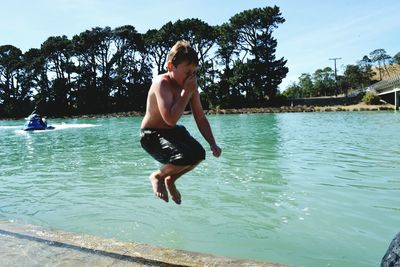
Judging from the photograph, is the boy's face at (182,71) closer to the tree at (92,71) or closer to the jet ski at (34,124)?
the jet ski at (34,124)

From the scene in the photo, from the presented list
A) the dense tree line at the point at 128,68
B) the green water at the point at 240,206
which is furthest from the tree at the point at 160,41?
the green water at the point at 240,206

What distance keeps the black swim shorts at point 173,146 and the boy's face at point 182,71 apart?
1.43ft

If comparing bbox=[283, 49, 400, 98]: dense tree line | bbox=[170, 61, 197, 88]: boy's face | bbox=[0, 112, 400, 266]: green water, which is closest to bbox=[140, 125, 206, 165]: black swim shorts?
bbox=[170, 61, 197, 88]: boy's face

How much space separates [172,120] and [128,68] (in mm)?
73633

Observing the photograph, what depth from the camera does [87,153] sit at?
1612cm

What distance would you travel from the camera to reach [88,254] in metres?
3.21

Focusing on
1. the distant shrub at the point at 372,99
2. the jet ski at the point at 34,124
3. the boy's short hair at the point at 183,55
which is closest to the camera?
the boy's short hair at the point at 183,55

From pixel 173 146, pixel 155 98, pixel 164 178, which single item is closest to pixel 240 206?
pixel 164 178

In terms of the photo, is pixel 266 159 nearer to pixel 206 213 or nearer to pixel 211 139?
pixel 206 213

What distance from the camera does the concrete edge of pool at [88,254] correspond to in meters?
3.04

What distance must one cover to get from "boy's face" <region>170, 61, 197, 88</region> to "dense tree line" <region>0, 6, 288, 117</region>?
2538 inches

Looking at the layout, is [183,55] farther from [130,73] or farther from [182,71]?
[130,73]

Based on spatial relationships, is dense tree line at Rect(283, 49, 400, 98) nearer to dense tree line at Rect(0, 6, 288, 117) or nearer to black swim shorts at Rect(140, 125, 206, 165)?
dense tree line at Rect(0, 6, 288, 117)

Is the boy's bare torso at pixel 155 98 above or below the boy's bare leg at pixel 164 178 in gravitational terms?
above
